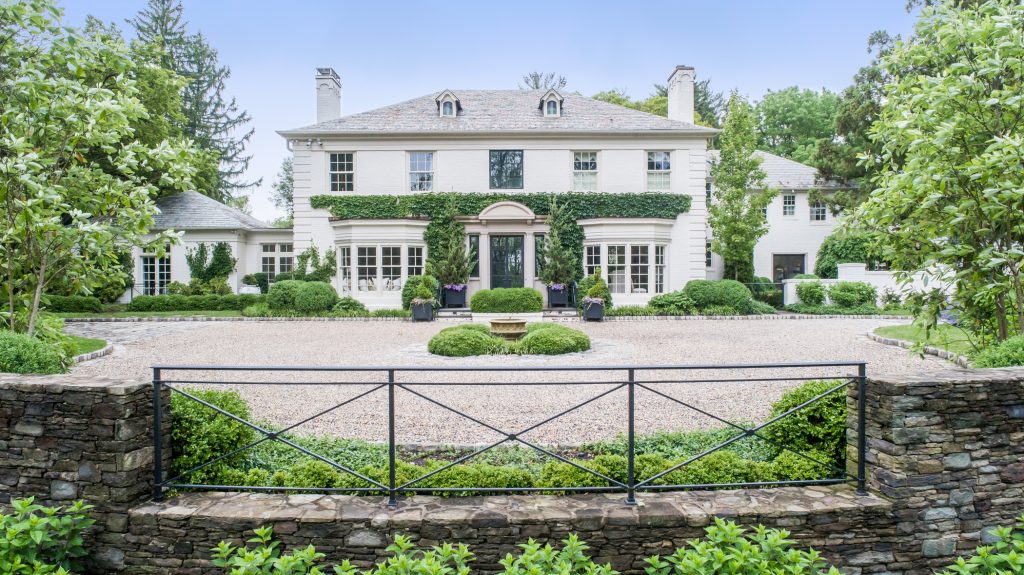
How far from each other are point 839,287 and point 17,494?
2261cm

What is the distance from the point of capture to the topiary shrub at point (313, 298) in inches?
712

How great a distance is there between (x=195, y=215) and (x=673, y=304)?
20.6 meters

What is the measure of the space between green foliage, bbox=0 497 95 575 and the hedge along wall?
17.0 metres

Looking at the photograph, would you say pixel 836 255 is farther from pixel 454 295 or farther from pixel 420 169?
pixel 420 169

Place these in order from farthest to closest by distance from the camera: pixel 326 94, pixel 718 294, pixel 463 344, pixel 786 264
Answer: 1. pixel 786 264
2. pixel 326 94
3. pixel 718 294
4. pixel 463 344

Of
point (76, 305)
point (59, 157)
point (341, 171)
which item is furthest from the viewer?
point (341, 171)

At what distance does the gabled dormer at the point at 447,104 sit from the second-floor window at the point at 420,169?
189 cm

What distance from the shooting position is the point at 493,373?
8.92 meters

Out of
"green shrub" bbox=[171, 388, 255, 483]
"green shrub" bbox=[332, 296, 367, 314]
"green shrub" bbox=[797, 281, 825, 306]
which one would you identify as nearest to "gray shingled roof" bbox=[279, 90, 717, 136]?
"green shrub" bbox=[332, 296, 367, 314]

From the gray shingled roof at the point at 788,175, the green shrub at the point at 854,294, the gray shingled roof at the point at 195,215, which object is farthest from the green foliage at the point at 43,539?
the gray shingled roof at the point at 788,175

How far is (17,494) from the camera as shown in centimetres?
Answer: 366

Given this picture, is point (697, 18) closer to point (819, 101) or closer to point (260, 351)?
point (260, 351)

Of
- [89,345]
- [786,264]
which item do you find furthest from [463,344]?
[786,264]

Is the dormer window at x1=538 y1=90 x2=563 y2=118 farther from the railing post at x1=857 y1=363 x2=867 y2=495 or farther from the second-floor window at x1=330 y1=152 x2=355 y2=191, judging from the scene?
the railing post at x1=857 y1=363 x2=867 y2=495
